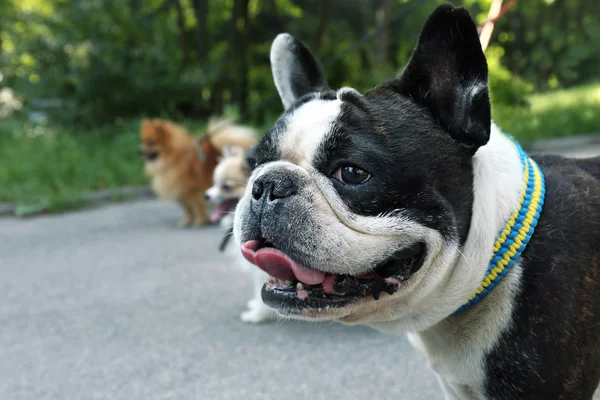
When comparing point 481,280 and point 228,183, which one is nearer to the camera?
point 481,280

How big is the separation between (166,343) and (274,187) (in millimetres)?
2131

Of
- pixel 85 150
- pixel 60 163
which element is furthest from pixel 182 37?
pixel 60 163

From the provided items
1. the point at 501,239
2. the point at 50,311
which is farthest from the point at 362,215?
the point at 50,311

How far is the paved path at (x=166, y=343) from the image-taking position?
9.71 feet

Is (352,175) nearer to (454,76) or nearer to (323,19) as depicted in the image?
(454,76)

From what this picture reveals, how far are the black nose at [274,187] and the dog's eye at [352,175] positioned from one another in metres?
0.14

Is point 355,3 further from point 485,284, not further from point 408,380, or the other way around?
point 485,284

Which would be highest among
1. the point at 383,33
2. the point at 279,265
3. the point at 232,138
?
the point at 279,265

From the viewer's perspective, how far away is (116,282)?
4.85 meters

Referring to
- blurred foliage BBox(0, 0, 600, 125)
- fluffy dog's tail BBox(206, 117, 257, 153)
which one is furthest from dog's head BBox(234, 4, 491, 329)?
blurred foliage BBox(0, 0, 600, 125)

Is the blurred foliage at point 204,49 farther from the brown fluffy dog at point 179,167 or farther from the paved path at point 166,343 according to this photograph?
the paved path at point 166,343

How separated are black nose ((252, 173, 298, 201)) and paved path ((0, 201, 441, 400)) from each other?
138cm

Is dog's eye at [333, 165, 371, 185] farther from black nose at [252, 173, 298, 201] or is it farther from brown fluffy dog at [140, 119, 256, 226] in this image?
brown fluffy dog at [140, 119, 256, 226]

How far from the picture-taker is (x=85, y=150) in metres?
10.1
